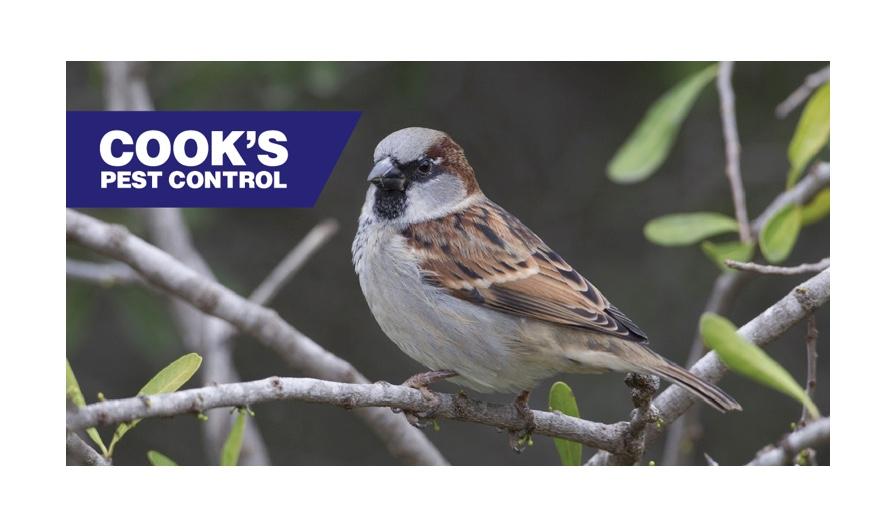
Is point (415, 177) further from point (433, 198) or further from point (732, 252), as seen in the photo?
point (732, 252)

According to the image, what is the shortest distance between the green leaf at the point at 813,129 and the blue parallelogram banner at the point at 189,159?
1.78m

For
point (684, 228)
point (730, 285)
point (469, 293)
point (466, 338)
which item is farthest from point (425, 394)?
point (730, 285)

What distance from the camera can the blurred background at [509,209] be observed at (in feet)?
16.5

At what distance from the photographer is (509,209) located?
5617 mm

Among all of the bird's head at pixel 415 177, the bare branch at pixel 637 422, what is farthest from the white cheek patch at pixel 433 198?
the bare branch at pixel 637 422

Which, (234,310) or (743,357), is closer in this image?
(743,357)

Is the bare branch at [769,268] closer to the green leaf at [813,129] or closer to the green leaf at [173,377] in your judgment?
the green leaf at [813,129]

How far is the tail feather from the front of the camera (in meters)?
3.16

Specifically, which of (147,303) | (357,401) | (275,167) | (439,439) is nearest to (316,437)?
(439,439)

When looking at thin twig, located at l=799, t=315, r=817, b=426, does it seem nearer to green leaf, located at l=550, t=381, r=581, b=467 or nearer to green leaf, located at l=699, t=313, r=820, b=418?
green leaf, located at l=699, t=313, r=820, b=418

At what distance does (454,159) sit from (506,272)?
22.4 inches

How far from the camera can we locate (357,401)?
119 inches

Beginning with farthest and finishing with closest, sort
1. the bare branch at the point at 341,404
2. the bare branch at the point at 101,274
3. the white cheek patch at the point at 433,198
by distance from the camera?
the bare branch at the point at 101,274
the white cheek patch at the point at 433,198
the bare branch at the point at 341,404
